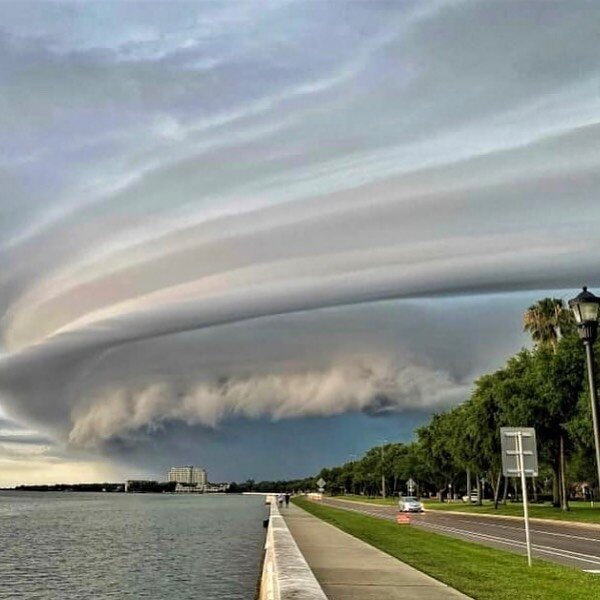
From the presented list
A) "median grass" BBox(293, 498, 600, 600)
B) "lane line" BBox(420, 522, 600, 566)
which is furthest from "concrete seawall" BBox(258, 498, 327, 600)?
"lane line" BBox(420, 522, 600, 566)

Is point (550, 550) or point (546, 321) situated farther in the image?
point (546, 321)

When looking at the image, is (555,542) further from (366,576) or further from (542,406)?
(542,406)

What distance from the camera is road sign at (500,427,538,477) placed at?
61.3 feet

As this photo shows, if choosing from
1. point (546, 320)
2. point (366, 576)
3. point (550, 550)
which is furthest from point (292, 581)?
point (546, 320)

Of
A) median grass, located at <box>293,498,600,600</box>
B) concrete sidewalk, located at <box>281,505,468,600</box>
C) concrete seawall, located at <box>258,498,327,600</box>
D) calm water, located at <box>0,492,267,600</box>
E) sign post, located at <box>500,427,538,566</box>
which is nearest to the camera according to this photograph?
concrete seawall, located at <box>258,498,327,600</box>

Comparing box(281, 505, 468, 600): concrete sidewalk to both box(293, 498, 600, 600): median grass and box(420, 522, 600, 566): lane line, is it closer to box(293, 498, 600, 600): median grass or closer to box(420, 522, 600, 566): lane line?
box(293, 498, 600, 600): median grass

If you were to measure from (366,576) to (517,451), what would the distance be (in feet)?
14.7

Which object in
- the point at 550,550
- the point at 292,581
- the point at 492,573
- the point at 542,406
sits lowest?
the point at 550,550

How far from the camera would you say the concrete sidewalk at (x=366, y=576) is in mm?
14883

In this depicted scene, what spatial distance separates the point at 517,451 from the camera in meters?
18.8

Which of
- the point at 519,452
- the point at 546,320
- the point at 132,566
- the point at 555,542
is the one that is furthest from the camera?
the point at 546,320

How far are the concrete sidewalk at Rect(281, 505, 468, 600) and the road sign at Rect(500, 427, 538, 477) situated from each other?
3168mm

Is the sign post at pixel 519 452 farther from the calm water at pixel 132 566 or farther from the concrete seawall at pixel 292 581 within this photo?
the calm water at pixel 132 566

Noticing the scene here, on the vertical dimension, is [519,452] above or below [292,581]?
above
